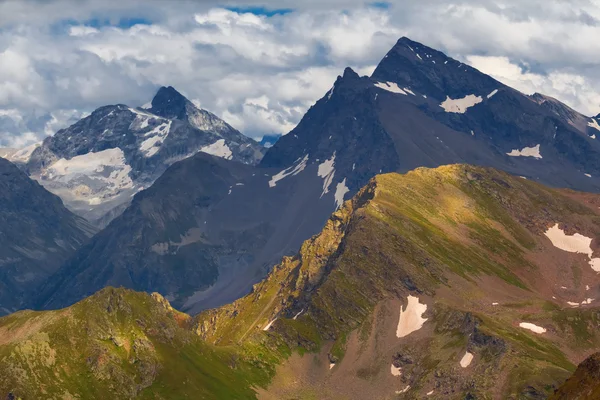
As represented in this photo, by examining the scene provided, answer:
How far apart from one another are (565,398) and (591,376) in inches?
274

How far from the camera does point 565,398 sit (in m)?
191

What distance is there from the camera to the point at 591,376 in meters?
191
